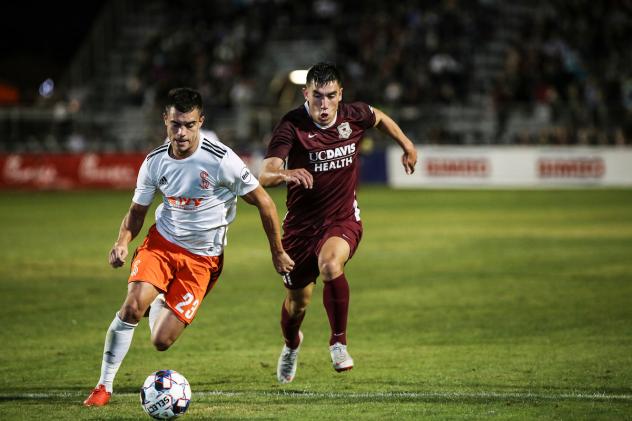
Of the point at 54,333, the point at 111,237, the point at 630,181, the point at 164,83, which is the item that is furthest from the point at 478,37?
the point at 54,333

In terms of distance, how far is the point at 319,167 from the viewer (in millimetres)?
8430

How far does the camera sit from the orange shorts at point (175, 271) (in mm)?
7480

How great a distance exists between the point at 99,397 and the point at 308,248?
2153mm

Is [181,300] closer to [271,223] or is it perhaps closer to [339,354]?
[271,223]

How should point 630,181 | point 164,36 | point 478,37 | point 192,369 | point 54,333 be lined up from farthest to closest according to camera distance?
point 164,36 < point 478,37 < point 630,181 < point 54,333 < point 192,369

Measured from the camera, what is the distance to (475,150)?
33.3 m

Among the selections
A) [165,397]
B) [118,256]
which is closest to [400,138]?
[118,256]

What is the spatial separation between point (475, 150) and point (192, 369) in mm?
25378

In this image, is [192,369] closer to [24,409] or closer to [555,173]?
[24,409]

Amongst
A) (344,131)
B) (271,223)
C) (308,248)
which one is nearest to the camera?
(271,223)

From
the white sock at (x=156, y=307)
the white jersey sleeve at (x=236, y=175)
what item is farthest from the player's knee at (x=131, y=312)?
the white jersey sleeve at (x=236, y=175)

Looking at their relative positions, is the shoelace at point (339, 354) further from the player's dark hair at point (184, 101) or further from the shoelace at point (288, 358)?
the player's dark hair at point (184, 101)

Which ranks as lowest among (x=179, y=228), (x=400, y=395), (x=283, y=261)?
(x=400, y=395)

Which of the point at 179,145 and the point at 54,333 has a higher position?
the point at 179,145
